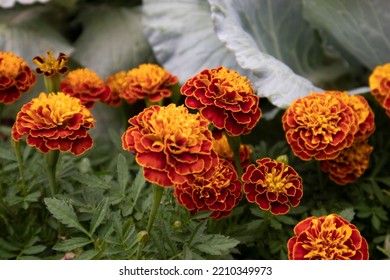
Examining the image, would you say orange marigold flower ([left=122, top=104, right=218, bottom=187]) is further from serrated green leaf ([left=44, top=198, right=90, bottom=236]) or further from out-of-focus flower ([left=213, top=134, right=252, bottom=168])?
out-of-focus flower ([left=213, top=134, right=252, bottom=168])

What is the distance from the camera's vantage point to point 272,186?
0.73 m

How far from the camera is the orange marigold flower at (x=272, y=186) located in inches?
28.9

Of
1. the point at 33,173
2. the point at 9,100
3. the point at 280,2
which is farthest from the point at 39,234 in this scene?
the point at 280,2

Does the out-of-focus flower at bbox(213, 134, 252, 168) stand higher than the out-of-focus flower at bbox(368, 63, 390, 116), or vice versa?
the out-of-focus flower at bbox(368, 63, 390, 116)

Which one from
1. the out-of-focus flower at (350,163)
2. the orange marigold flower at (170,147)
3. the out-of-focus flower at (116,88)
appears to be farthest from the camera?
the out-of-focus flower at (116,88)

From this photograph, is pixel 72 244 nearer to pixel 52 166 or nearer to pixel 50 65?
pixel 52 166

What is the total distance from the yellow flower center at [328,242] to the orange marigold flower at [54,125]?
11.6 inches

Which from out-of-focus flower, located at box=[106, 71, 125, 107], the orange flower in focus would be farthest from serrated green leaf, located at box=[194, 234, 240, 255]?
out-of-focus flower, located at box=[106, 71, 125, 107]

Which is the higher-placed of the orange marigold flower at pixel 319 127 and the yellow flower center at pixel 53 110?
the yellow flower center at pixel 53 110

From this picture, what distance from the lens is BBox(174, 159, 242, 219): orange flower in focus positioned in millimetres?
730

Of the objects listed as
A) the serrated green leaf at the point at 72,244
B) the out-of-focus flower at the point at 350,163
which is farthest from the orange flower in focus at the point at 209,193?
the out-of-focus flower at the point at 350,163

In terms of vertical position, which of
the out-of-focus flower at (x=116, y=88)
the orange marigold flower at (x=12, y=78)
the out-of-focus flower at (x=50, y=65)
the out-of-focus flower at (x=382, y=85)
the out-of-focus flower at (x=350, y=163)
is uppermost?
the out-of-focus flower at (x=50, y=65)

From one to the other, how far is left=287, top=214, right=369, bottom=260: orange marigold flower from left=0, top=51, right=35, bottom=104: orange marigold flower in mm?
457

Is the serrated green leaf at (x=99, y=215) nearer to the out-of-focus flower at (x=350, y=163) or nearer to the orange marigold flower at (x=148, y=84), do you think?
the orange marigold flower at (x=148, y=84)
